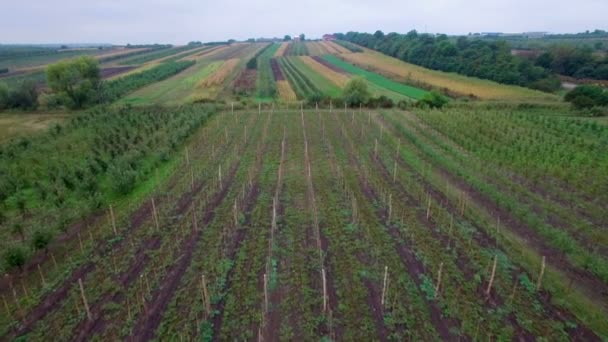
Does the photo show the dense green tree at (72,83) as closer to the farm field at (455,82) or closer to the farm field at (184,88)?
the farm field at (184,88)

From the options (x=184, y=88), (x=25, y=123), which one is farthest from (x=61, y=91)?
(x=184, y=88)

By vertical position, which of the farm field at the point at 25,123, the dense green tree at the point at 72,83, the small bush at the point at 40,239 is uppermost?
the dense green tree at the point at 72,83

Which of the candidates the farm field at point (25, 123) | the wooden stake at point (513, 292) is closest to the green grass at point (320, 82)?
the farm field at point (25, 123)

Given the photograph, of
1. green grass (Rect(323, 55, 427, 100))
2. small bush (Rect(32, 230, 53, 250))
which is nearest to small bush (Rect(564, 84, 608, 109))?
green grass (Rect(323, 55, 427, 100))

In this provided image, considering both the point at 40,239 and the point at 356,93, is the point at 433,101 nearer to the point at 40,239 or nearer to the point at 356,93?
the point at 356,93

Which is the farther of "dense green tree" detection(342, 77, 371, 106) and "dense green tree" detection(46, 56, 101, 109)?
"dense green tree" detection(46, 56, 101, 109)

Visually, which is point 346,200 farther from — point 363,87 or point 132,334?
point 363,87

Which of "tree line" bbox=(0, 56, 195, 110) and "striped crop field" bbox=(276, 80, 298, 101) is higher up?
"tree line" bbox=(0, 56, 195, 110)

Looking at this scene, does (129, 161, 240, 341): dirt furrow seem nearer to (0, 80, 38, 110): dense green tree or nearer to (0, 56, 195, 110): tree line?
(0, 56, 195, 110): tree line
